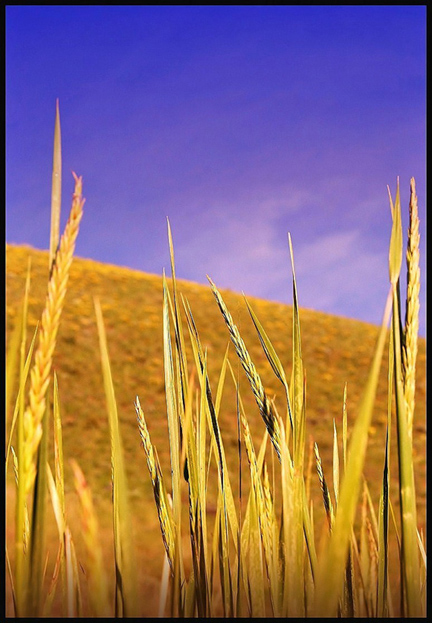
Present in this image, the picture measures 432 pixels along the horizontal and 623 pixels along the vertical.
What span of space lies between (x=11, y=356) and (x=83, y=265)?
31.1 feet

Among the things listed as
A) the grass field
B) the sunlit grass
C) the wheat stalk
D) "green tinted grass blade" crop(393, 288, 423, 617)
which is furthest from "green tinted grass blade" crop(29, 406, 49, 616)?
the grass field

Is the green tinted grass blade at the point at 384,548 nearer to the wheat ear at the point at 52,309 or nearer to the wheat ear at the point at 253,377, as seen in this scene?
the wheat ear at the point at 253,377

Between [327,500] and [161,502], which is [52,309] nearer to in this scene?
[161,502]

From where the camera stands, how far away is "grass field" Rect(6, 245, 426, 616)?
3066 mm

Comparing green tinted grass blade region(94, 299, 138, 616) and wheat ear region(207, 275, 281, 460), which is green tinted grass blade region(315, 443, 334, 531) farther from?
green tinted grass blade region(94, 299, 138, 616)

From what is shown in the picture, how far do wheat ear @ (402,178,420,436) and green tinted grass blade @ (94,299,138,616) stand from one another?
229 mm

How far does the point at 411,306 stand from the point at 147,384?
487cm

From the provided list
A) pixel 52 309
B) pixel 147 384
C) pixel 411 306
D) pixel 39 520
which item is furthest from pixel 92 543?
pixel 147 384

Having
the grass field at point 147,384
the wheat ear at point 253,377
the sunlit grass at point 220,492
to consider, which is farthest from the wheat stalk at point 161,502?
the grass field at point 147,384

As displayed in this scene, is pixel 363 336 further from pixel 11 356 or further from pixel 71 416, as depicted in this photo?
pixel 11 356

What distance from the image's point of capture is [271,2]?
76cm

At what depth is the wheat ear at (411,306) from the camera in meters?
0.41

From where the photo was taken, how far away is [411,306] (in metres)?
0.42

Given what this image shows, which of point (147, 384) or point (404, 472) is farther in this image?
point (147, 384)
